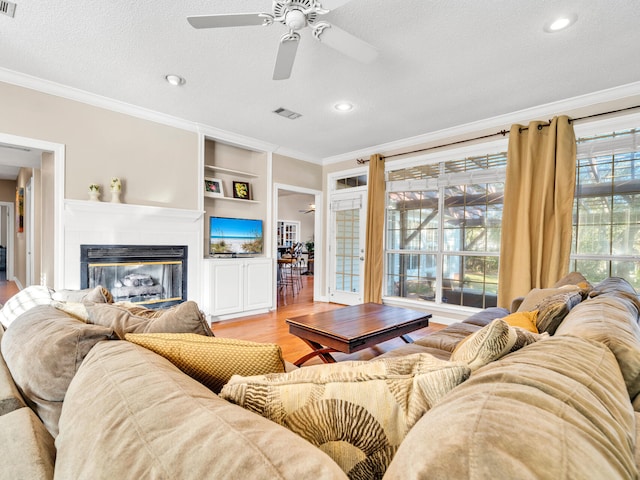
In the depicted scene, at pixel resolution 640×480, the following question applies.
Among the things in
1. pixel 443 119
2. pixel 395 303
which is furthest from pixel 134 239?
pixel 443 119

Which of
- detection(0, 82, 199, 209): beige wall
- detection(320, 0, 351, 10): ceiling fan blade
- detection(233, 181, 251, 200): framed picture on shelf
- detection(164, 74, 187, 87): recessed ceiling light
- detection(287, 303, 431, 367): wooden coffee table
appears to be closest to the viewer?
detection(320, 0, 351, 10): ceiling fan blade

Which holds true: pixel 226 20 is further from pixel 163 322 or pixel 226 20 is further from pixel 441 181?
pixel 441 181

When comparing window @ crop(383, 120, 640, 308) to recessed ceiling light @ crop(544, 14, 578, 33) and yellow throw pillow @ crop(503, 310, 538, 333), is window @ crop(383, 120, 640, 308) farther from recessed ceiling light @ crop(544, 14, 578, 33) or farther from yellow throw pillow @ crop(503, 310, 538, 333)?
yellow throw pillow @ crop(503, 310, 538, 333)

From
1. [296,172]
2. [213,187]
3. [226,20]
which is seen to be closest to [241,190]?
[213,187]

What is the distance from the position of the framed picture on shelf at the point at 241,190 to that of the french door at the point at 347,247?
153 centimetres

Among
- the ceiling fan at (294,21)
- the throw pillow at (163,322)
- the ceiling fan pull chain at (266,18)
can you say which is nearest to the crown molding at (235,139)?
the ceiling fan at (294,21)

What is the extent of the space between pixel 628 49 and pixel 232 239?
4.45 metres

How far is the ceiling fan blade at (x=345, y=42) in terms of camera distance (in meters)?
1.90

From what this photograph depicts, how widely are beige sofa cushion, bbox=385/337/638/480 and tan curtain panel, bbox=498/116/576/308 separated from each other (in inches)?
127

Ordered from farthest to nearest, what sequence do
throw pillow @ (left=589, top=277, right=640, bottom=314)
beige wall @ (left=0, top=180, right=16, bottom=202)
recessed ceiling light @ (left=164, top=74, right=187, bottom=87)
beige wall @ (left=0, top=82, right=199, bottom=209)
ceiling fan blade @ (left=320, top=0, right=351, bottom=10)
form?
beige wall @ (left=0, top=180, right=16, bottom=202) < beige wall @ (left=0, top=82, right=199, bottom=209) < recessed ceiling light @ (left=164, top=74, right=187, bottom=87) < ceiling fan blade @ (left=320, top=0, right=351, bottom=10) < throw pillow @ (left=589, top=277, right=640, bottom=314)

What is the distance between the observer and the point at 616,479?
36 centimetres

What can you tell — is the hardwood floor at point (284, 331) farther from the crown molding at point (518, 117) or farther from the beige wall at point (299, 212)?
the beige wall at point (299, 212)

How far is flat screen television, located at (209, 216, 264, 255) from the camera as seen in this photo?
14.2ft

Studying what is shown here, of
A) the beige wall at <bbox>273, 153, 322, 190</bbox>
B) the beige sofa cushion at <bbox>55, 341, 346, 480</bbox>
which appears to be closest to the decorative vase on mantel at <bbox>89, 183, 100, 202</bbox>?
the beige wall at <bbox>273, 153, 322, 190</bbox>
